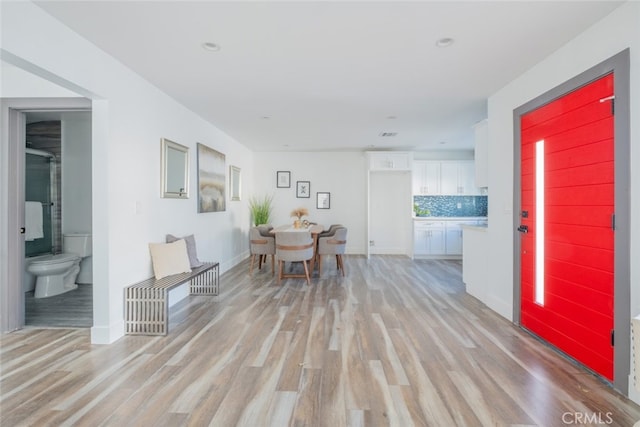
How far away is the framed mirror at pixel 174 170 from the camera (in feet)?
11.2

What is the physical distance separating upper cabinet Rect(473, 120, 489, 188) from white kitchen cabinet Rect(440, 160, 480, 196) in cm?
301

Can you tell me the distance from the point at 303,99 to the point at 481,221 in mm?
5148

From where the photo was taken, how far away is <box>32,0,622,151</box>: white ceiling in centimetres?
196

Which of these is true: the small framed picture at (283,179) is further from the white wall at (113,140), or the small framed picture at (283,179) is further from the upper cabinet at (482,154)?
the upper cabinet at (482,154)

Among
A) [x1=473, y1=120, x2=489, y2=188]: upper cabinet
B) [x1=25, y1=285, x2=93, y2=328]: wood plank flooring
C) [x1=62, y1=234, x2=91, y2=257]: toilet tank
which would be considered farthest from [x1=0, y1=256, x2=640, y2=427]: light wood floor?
[x1=62, y1=234, x2=91, y2=257]: toilet tank

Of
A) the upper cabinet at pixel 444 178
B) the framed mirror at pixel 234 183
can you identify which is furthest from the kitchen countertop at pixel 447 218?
the framed mirror at pixel 234 183

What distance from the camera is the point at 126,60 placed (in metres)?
2.67

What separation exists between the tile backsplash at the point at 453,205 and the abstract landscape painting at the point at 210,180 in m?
4.49

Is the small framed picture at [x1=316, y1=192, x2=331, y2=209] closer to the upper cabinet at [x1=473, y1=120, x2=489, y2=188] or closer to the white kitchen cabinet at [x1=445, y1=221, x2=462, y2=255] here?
the white kitchen cabinet at [x1=445, y1=221, x2=462, y2=255]

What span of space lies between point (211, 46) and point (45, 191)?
408cm

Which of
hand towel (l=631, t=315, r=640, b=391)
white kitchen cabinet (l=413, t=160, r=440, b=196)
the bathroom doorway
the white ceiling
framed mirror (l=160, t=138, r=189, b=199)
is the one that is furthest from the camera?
white kitchen cabinet (l=413, t=160, r=440, b=196)

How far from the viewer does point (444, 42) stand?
2.34 meters

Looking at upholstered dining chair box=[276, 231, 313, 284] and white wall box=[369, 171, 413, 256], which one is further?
white wall box=[369, 171, 413, 256]

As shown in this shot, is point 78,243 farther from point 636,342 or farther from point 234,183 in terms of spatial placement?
point 636,342
